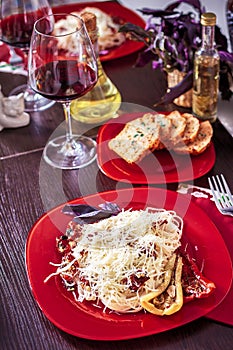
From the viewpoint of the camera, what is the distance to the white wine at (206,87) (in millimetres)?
1620

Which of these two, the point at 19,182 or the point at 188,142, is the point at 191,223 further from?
the point at 19,182

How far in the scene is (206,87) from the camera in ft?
5.43

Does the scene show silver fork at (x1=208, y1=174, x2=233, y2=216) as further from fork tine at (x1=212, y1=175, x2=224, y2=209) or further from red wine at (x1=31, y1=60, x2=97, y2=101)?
red wine at (x1=31, y1=60, x2=97, y2=101)

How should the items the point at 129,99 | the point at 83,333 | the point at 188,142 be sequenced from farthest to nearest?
the point at 129,99 < the point at 188,142 < the point at 83,333

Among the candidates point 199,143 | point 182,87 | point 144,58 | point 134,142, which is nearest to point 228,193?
point 199,143

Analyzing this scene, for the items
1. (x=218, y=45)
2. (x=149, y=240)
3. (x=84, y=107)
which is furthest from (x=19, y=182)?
(x=218, y=45)

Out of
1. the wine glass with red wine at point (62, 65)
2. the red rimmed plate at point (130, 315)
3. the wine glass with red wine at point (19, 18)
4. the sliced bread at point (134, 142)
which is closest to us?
the red rimmed plate at point (130, 315)

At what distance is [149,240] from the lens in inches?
48.4

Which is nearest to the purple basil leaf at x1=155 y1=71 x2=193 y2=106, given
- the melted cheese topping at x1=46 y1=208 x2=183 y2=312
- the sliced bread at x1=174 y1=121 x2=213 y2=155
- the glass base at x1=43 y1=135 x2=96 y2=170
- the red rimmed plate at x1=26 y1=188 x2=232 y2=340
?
the sliced bread at x1=174 y1=121 x2=213 y2=155

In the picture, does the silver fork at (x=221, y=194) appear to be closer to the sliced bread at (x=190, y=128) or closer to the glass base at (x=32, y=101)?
the sliced bread at (x=190, y=128)

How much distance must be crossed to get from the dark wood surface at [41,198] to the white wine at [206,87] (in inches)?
2.0

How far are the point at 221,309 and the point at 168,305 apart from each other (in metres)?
0.11

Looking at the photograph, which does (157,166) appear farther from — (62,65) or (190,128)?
(62,65)

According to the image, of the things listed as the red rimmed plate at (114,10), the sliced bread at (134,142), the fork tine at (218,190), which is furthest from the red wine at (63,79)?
the red rimmed plate at (114,10)
